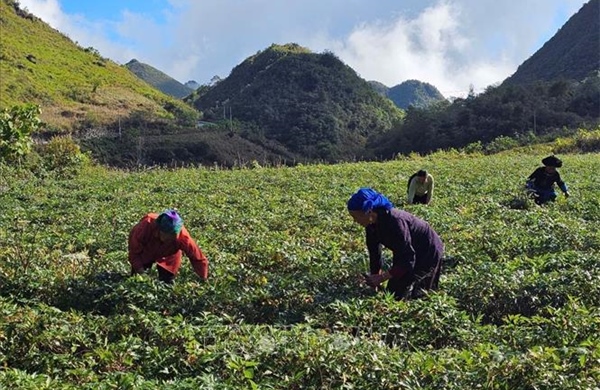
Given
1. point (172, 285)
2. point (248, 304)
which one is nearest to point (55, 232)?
point (172, 285)

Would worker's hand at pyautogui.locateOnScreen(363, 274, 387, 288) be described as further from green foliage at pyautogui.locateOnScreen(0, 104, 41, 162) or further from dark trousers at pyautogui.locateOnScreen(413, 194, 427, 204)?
green foliage at pyautogui.locateOnScreen(0, 104, 41, 162)

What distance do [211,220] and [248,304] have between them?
15.1 ft

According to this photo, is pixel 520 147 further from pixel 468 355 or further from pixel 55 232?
pixel 468 355

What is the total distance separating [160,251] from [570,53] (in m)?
81.1

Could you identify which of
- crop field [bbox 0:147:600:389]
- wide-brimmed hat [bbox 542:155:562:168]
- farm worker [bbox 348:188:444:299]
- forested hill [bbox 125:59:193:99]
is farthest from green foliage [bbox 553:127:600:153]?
forested hill [bbox 125:59:193:99]

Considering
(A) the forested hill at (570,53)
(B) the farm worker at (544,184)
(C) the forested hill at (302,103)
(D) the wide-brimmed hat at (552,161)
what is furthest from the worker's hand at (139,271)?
(A) the forested hill at (570,53)

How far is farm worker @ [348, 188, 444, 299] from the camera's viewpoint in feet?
16.8

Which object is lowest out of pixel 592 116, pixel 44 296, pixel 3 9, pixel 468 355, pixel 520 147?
pixel 44 296

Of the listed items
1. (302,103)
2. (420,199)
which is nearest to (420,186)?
(420,199)

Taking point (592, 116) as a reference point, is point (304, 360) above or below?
below

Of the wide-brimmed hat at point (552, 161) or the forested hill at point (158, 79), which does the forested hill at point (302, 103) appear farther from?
the wide-brimmed hat at point (552, 161)

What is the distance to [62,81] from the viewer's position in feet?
196

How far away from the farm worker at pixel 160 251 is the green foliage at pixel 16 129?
53.3 ft

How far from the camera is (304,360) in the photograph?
12.1ft
